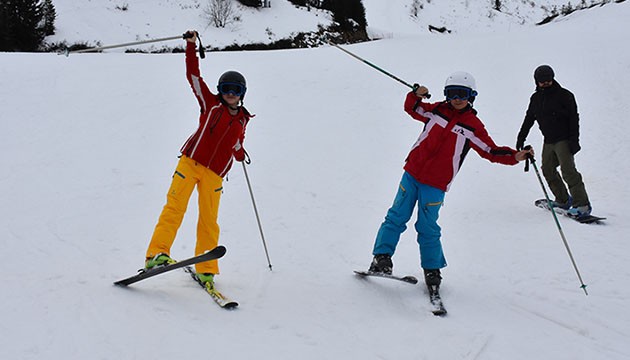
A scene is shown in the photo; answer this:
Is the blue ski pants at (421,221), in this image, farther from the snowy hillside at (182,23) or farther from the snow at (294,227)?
the snowy hillside at (182,23)

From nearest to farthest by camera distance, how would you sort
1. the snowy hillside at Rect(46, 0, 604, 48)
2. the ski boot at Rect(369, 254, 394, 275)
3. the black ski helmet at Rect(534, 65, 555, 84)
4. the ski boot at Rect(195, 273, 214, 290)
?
the ski boot at Rect(195, 273, 214, 290) < the ski boot at Rect(369, 254, 394, 275) < the black ski helmet at Rect(534, 65, 555, 84) < the snowy hillside at Rect(46, 0, 604, 48)

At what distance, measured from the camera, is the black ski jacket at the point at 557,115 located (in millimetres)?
6227

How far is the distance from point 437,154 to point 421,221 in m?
0.60

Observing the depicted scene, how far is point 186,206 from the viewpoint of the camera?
4.06m

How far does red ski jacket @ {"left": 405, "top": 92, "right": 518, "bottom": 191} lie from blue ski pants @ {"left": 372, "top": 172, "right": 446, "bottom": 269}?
0.35 feet

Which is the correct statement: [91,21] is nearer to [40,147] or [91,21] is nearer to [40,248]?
[40,147]

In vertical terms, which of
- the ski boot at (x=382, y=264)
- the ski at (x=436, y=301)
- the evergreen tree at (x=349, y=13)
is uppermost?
the evergreen tree at (x=349, y=13)

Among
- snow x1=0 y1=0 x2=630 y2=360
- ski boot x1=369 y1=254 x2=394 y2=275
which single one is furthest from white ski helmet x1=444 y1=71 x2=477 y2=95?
snow x1=0 y1=0 x2=630 y2=360

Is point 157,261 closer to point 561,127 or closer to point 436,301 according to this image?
point 436,301

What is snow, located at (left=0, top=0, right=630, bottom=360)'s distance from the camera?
3.54 metres

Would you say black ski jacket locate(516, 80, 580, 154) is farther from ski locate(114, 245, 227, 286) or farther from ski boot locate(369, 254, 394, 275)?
ski locate(114, 245, 227, 286)

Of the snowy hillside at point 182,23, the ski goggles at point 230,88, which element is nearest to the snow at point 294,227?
the ski goggles at point 230,88

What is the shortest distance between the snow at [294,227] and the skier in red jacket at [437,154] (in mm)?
494

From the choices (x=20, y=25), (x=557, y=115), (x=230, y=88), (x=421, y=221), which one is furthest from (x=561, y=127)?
(x=20, y=25)
